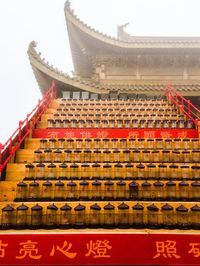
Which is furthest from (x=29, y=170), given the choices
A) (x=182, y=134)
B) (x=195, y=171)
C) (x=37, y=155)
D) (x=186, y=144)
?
(x=182, y=134)

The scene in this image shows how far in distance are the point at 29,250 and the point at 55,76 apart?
1154 centimetres

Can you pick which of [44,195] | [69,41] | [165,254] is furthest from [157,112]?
[69,41]

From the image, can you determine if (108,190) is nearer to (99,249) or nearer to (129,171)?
(129,171)

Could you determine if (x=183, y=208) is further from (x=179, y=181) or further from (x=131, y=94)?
(x=131, y=94)

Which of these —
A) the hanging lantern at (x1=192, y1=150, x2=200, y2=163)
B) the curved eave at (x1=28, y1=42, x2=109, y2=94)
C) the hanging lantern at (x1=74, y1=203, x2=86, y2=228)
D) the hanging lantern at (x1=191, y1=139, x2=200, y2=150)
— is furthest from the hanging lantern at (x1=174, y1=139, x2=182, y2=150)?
the curved eave at (x1=28, y1=42, x2=109, y2=94)

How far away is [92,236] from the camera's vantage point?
3.45m

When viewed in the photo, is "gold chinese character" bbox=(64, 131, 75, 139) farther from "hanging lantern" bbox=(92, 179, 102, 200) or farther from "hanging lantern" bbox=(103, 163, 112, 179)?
"hanging lantern" bbox=(92, 179, 102, 200)

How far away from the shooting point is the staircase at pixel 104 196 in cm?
340

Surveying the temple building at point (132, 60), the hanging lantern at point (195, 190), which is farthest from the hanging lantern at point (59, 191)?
the temple building at point (132, 60)

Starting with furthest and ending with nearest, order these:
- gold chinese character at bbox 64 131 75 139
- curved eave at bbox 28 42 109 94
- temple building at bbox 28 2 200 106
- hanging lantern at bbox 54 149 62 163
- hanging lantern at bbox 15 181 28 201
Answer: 1. temple building at bbox 28 2 200 106
2. curved eave at bbox 28 42 109 94
3. gold chinese character at bbox 64 131 75 139
4. hanging lantern at bbox 54 149 62 163
5. hanging lantern at bbox 15 181 28 201

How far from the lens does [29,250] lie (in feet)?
11.1

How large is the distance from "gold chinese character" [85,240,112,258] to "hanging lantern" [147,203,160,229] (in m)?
0.75

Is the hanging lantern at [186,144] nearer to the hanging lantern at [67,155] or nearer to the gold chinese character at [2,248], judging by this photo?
the hanging lantern at [67,155]

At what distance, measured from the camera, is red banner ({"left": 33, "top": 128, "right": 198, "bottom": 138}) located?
744 cm
